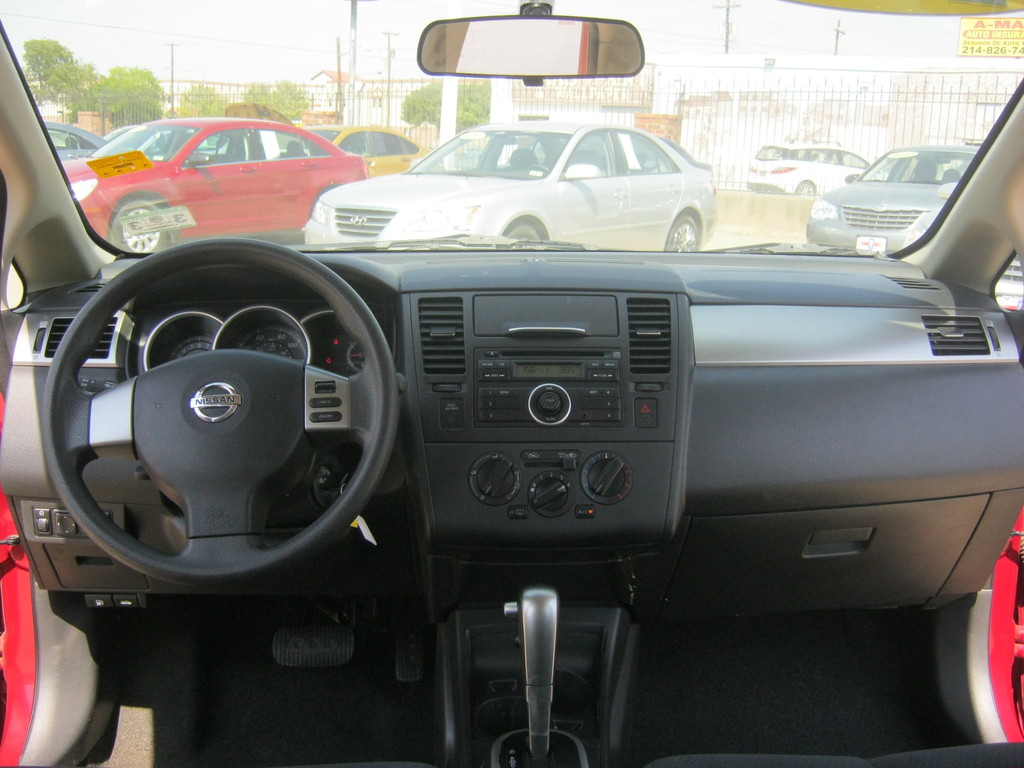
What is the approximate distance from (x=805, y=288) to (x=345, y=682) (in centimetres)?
188

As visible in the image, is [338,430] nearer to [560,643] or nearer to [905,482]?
[560,643]

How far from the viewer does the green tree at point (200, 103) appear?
2945 millimetres

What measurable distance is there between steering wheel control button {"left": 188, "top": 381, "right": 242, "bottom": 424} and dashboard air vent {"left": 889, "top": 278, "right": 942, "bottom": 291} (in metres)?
1.85

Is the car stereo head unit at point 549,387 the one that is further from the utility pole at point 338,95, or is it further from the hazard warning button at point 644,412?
the utility pole at point 338,95

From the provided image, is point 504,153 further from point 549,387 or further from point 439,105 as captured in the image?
point 549,387

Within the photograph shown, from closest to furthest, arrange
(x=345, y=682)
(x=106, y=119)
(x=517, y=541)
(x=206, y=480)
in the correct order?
1. (x=206, y=480)
2. (x=517, y=541)
3. (x=106, y=119)
4. (x=345, y=682)

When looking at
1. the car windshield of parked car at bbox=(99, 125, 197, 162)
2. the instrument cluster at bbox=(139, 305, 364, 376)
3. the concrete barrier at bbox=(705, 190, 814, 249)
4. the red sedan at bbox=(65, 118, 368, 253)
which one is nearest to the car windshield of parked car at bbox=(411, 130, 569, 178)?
the red sedan at bbox=(65, 118, 368, 253)

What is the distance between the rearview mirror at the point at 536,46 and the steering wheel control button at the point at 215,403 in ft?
3.51

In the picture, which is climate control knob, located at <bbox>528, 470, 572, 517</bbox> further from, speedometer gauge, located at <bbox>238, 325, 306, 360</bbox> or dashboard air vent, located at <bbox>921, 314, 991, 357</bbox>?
dashboard air vent, located at <bbox>921, 314, 991, 357</bbox>

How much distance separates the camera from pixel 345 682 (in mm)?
3119

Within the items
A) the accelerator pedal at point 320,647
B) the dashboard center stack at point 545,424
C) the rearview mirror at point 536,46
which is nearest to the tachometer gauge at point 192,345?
the dashboard center stack at point 545,424

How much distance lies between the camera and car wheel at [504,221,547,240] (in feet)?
9.88

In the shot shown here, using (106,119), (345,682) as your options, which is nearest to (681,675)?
(345,682)

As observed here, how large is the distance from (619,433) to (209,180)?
1.62m
